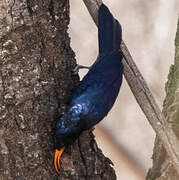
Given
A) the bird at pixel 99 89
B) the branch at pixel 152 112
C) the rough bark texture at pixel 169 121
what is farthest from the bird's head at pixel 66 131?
the rough bark texture at pixel 169 121

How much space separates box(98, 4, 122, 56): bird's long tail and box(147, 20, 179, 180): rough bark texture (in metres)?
0.47

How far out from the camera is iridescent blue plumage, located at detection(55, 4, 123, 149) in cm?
306

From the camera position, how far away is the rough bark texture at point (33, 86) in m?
2.73

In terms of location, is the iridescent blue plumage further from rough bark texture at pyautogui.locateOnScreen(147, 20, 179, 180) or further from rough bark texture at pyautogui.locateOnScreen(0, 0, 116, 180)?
rough bark texture at pyautogui.locateOnScreen(147, 20, 179, 180)

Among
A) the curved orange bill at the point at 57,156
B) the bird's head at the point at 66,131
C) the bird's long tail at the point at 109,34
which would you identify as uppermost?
the bird's long tail at the point at 109,34

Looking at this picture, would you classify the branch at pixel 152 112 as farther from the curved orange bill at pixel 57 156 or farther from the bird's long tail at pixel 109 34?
the curved orange bill at pixel 57 156

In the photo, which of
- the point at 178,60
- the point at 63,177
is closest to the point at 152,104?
the point at 178,60

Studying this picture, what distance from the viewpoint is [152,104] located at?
9.80 ft

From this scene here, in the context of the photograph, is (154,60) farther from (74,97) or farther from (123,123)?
(74,97)

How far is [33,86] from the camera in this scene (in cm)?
280

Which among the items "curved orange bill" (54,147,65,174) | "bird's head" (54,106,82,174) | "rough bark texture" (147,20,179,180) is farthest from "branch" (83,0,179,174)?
"curved orange bill" (54,147,65,174)

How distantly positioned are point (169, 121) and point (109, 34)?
31.3 inches

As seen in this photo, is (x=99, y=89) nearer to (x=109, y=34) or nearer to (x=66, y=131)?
(x=109, y=34)

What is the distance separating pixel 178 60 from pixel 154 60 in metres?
2.20
